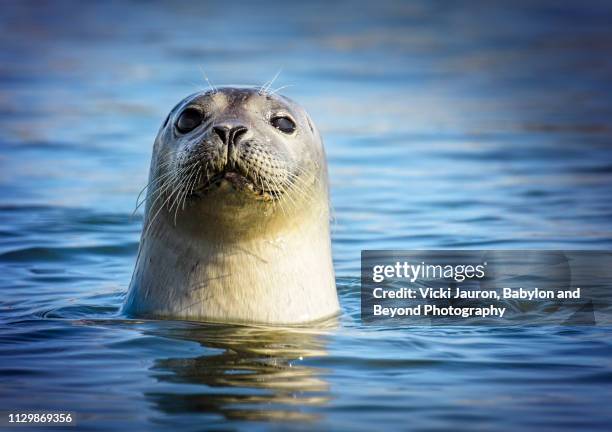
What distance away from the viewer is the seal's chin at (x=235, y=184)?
22.7 feet

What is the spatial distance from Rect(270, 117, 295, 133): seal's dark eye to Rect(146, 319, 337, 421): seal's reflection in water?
107 centimetres

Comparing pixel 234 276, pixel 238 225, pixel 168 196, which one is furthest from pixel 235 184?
pixel 234 276

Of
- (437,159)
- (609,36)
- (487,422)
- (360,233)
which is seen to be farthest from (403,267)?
(609,36)

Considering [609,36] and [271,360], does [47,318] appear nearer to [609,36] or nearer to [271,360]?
[271,360]

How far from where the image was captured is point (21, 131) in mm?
16828

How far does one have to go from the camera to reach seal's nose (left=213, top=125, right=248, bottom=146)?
690 centimetres

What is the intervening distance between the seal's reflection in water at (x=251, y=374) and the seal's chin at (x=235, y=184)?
0.75m

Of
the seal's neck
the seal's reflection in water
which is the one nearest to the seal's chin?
the seal's neck

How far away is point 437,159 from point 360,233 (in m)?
3.78

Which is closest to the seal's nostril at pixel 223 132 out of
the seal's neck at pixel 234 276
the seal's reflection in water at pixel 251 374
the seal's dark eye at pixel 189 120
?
the seal's dark eye at pixel 189 120

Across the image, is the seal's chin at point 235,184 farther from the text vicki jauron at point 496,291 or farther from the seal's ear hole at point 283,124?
the text vicki jauron at point 496,291

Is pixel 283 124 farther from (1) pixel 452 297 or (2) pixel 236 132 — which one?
(1) pixel 452 297

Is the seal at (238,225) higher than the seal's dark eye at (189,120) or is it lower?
lower

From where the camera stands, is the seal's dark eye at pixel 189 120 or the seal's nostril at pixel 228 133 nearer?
the seal's nostril at pixel 228 133
